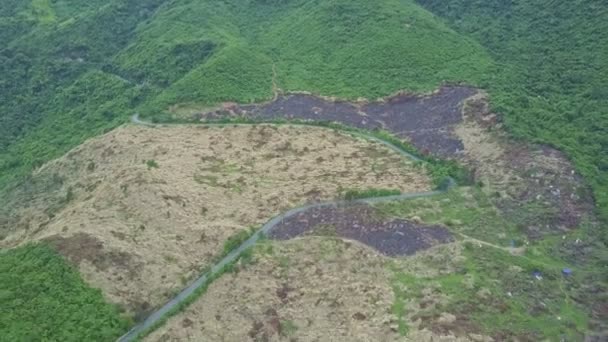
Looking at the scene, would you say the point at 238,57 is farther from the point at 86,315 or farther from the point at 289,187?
the point at 86,315

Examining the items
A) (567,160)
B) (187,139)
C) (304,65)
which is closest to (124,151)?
(187,139)

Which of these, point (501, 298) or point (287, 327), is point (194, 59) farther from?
point (501, 298)

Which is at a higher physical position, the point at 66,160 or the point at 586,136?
the point at 586,136

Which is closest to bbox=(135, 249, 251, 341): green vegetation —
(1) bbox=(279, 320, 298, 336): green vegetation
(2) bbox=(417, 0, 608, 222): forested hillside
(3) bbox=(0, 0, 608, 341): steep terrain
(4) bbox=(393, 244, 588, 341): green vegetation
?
Result: (3) bbox=(0, 0, 608, 341): steep terrain

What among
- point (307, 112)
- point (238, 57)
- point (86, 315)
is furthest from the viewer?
point (238, 57)

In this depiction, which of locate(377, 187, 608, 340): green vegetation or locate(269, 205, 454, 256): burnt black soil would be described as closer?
locate(377, 187, 608, 340): green vegetation

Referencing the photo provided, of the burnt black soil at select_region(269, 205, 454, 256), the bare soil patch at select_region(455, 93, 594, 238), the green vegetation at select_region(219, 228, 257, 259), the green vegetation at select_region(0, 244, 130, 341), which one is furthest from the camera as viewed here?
the bare soil patch at select_region(455, 93, 594, 238)

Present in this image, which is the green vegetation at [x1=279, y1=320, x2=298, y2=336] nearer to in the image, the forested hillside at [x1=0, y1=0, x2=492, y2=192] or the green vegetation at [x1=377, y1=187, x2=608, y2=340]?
the green vegetation at [x1=377, y1=187, x2=608, y2=340]
